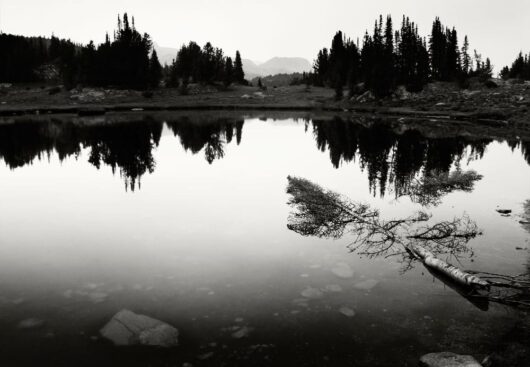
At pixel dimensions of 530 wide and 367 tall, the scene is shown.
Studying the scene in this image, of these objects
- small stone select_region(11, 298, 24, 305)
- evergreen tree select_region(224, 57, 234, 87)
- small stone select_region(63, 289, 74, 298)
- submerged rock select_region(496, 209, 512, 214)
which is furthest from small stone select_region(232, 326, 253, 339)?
evergreen tree select_region(224, 57, 234, 87)

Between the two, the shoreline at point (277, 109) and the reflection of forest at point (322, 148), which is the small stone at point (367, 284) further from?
the shoreline at point (277, 109)

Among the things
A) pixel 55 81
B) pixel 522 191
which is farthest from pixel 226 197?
pixel 55 81

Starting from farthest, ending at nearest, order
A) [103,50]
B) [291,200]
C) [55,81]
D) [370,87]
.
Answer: [55,81] → [103,50] → [370,87] → [291,200]

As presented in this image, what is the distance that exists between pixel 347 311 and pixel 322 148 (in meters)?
23.9

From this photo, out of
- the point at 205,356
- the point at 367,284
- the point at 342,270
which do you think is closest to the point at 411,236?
the point at 342,270

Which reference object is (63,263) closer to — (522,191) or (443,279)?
(443,279)

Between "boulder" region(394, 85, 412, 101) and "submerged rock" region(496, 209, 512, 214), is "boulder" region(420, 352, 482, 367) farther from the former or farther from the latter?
"boulder" region(394, 85, 412, 101)

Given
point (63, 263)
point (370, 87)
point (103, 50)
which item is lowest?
point (63, 263)

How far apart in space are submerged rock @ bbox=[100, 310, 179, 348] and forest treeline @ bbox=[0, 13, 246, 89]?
98861 millimetres

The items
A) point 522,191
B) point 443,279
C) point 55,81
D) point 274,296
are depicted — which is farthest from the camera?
point 55,81

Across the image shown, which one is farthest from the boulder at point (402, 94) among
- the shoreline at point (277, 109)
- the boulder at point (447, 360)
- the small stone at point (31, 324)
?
the small stone at point (31, 324)

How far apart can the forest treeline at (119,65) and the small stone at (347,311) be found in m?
99.5

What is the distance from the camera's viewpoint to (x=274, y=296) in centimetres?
852

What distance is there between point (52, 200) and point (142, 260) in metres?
8.07
